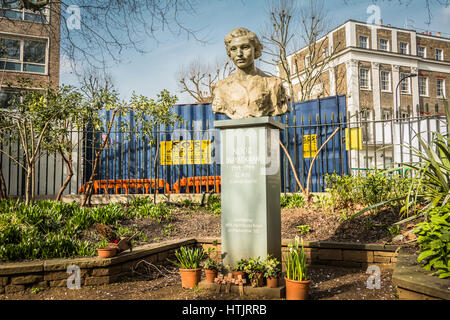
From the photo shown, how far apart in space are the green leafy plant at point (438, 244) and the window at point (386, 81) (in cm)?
2752

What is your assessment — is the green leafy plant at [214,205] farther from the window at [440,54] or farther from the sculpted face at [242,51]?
the window at [440,54]

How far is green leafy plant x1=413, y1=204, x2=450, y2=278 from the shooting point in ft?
9.58

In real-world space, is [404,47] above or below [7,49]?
above

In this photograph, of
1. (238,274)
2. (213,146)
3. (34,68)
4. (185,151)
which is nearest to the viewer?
(238,274)

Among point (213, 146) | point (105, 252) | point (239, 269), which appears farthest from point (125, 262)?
point (213, 146)

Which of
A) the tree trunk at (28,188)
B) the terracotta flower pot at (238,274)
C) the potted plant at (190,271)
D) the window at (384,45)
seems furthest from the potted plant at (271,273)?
the window at (384,45)

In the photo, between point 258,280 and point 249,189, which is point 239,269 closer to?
point 258,280

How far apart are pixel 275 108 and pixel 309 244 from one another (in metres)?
2.03

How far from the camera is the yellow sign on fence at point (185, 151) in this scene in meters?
9.28

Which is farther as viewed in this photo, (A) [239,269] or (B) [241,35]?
(B) [241,35]

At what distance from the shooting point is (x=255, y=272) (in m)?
3.49

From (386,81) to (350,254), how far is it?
89.9 feet

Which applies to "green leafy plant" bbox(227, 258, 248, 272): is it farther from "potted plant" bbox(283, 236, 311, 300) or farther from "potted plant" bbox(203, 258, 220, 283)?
"potted plant" bbox(283, 236, 311, 300)

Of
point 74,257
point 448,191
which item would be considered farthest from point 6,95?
point 448,191
